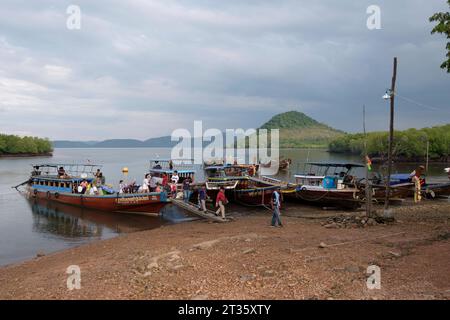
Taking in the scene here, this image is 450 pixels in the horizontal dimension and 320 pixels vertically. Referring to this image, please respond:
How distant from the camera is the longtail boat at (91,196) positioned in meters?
25.5

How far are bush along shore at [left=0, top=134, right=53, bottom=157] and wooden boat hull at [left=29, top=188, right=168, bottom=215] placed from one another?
407 feet

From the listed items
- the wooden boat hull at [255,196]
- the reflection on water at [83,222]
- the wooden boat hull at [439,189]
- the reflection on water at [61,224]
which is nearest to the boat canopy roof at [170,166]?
the wooden boat hull at [255,196]

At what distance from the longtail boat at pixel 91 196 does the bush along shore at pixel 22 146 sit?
385 feet

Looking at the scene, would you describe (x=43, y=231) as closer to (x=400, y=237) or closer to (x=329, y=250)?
(x=329, y=250)

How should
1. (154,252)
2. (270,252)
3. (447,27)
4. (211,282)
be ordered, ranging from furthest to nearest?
(447,27) < (154,252) < (270,252) < (211,282)

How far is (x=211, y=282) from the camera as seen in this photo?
9367 mm

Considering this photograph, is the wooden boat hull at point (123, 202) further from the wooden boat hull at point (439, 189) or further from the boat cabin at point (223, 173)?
the wooden boat hull at point (439, 189)

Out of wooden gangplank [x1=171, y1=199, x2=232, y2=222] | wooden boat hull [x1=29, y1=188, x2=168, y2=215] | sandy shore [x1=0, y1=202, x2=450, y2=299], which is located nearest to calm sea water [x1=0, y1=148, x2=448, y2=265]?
wooden boat hull [x1=29, y1=188, x2=168, y2=215]

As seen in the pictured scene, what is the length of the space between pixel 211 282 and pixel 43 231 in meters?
17.5

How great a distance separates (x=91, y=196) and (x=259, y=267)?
21473 mm

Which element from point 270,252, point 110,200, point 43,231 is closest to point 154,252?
point 270,252

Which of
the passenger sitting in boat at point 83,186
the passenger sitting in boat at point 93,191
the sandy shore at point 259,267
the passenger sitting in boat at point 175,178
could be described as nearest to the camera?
the sandy shore at point 259,267

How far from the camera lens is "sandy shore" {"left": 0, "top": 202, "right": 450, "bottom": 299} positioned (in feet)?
28.6
